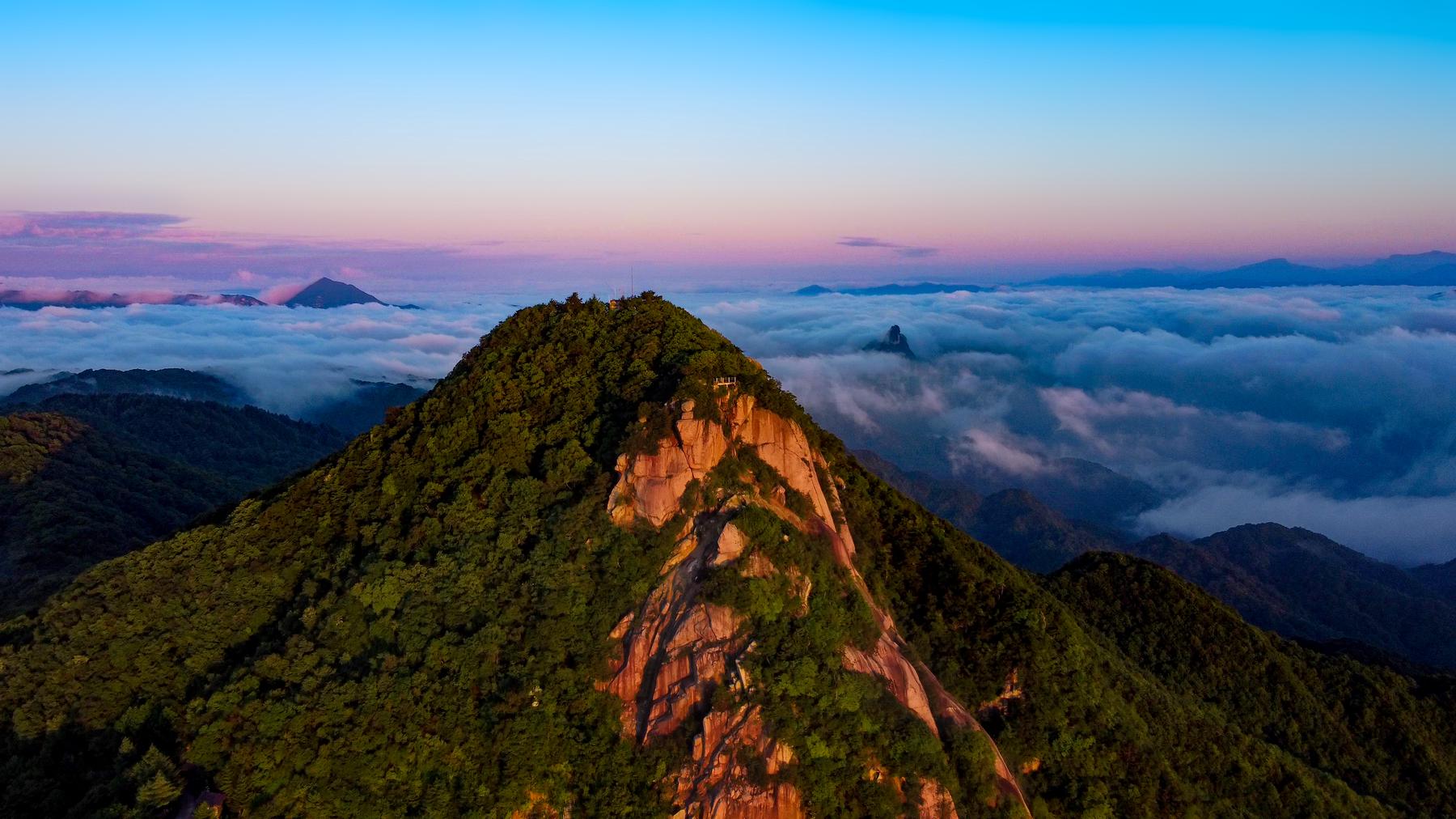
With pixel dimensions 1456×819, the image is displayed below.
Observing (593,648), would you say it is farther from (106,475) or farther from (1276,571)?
(1276,571)

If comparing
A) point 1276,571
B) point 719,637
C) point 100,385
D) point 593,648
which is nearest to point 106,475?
point 593,648

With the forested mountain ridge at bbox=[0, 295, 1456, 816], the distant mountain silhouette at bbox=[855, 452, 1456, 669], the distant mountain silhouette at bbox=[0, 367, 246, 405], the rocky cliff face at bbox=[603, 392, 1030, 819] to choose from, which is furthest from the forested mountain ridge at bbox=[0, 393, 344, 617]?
the distant mountain silhouette at bbox=[855, 452, 1456, 669]

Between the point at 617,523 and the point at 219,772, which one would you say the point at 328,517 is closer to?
the point at 219,772

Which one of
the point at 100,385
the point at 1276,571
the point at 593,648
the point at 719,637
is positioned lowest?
the point at 1276,571

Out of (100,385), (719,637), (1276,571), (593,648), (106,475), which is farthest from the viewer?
(100,385)

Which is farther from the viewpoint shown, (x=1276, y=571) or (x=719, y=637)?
(x=1276, y=571)

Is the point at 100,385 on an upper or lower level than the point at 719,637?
lower
